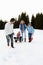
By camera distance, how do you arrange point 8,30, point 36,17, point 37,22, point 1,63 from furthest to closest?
1. point 36,17
2. point 37,22
3. point 8,30
4. point 1,63

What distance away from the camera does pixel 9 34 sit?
45.1 ft

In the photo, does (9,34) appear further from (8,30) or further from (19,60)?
(19,60)

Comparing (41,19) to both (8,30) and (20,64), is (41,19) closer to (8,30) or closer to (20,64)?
(8,30)

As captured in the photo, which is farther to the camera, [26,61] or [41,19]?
[41,19]

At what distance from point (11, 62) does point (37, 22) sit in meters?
58.0

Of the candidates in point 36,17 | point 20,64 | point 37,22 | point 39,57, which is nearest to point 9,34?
point 39,57

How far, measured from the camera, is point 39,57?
35.4 feet

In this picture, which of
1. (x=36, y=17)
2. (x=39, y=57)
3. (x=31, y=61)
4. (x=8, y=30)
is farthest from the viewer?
(x=36, y=17)

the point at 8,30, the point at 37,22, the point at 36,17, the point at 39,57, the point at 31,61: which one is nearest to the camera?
the point at 31,61

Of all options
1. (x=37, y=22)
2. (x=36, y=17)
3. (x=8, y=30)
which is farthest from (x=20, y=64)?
(x=36, y=17)

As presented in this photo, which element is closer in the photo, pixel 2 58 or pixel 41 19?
pixel 2 58

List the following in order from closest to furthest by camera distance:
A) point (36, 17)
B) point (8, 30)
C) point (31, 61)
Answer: point (31, 61) < point (8, 30) < point (36, 17)

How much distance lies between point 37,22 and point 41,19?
7.07 ft

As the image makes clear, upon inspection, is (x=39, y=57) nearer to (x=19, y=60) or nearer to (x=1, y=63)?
(x=19, y=60)
